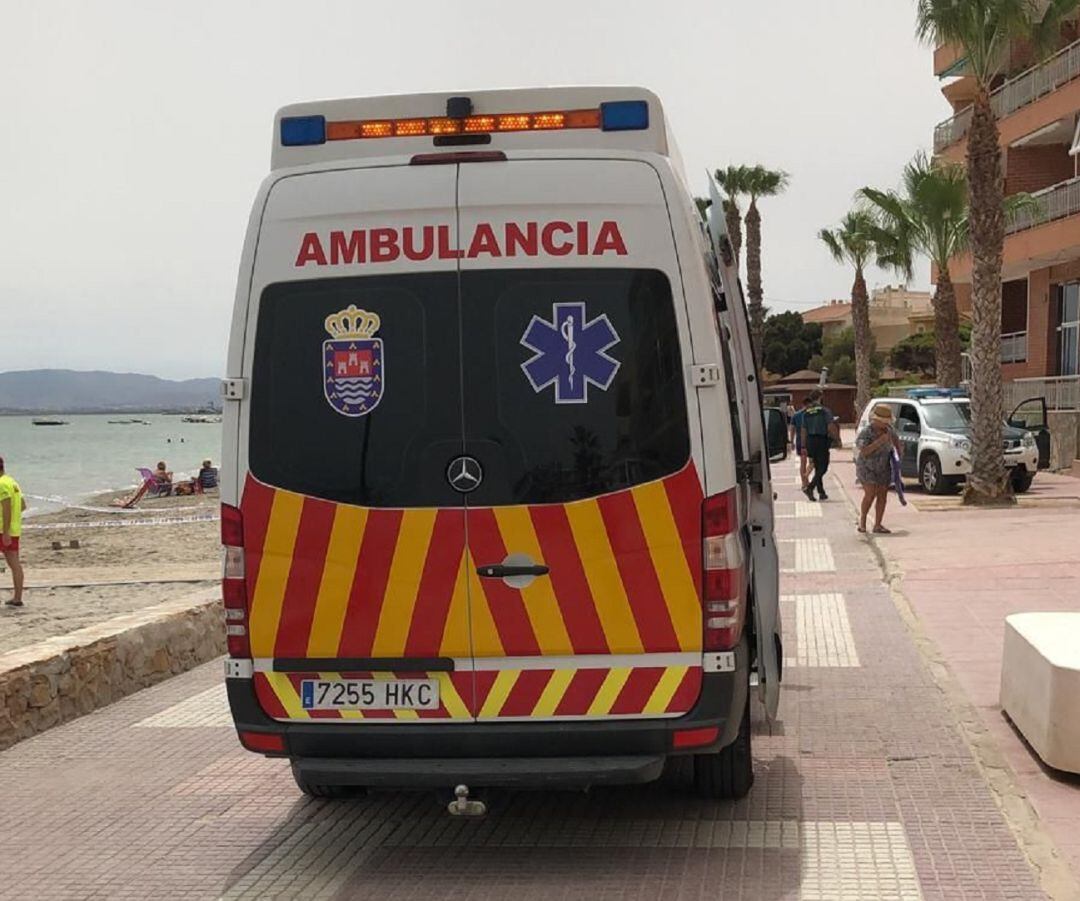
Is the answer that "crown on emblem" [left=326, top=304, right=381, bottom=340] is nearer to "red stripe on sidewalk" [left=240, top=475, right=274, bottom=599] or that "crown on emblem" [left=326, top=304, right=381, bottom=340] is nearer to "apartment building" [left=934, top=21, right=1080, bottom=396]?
"red stripe on sidewalk" [left=240, top=475, right=274, bottom=599]

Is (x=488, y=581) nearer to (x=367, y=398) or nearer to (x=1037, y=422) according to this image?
(x=367, y=398)

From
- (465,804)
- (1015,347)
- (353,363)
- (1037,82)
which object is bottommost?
(465,804)

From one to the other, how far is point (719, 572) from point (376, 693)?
4.24 ft

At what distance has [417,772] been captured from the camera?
4.62 metres

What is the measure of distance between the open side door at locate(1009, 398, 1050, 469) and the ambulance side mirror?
56.4 feet

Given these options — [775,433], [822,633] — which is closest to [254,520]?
[775,433]

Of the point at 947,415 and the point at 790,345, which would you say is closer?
the point at 947,415

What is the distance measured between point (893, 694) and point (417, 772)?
3845mm

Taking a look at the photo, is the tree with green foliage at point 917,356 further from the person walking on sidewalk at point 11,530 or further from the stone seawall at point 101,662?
the stone seawall at point 101,662

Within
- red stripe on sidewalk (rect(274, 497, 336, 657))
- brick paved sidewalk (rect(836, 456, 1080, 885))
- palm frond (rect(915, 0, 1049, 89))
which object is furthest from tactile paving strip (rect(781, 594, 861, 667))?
palm frond (rect(915, 0, 1049, 89))

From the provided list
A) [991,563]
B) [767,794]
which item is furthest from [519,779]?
Answer: [991,563]

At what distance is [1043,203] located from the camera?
29219 millimetres

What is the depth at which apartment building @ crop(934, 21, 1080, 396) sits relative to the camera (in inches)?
1126

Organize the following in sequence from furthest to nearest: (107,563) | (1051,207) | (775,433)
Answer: (1051,207) < (107,563) < (775,433)
